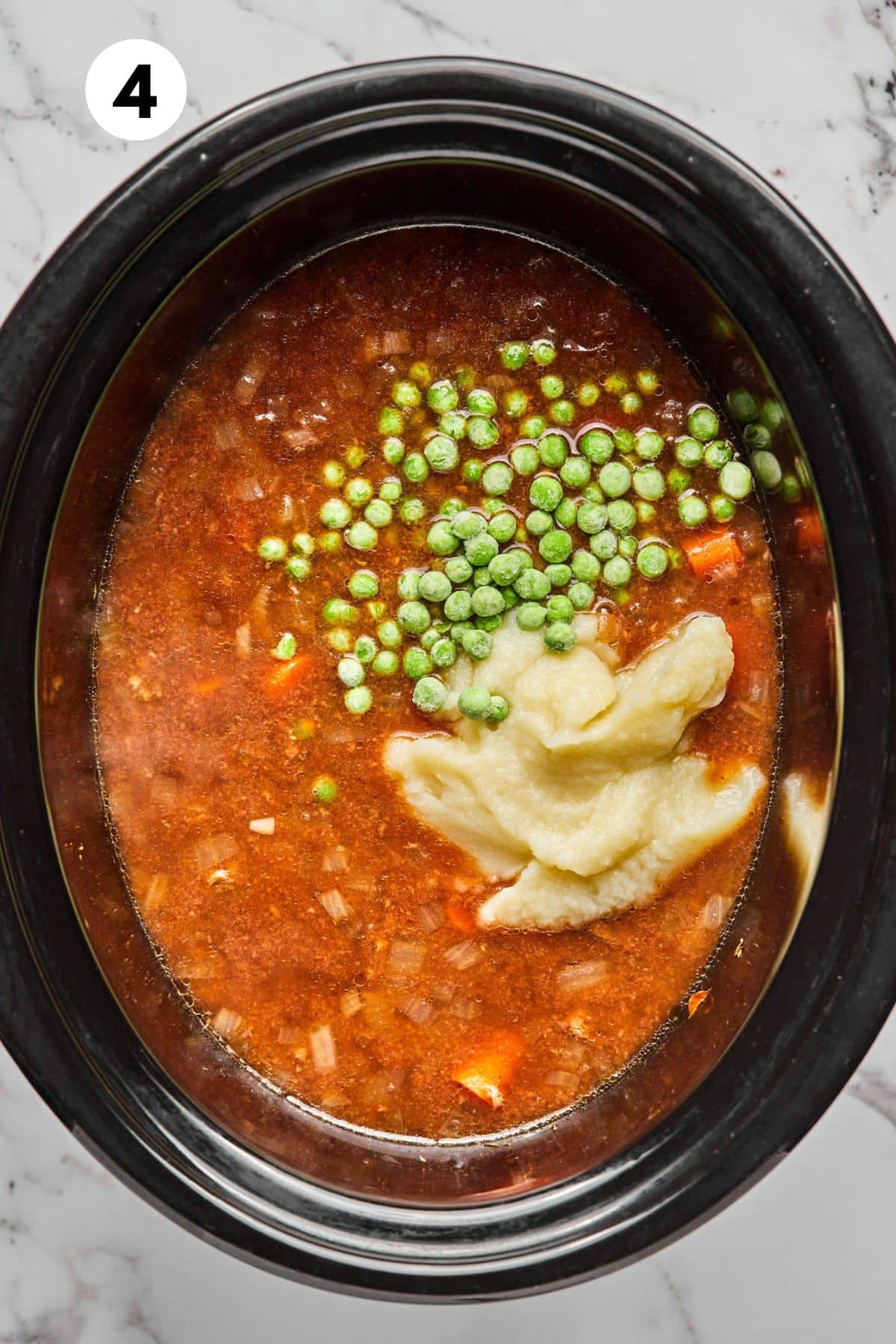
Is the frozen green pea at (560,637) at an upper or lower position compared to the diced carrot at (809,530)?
upper

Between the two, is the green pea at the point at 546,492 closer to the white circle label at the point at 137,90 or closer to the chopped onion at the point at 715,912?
the chopped onion at the point at 715,912

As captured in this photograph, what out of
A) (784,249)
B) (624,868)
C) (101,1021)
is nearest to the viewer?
(784,249)

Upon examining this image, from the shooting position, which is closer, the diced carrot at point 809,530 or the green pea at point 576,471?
the diced carrot at point 809,530

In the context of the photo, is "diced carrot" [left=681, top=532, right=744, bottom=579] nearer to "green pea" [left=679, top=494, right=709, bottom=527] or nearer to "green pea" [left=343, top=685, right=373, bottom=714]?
"green pea" [left=679, top=494, right=709, bottom=527]

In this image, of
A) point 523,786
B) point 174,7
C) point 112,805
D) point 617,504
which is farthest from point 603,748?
point 174,7

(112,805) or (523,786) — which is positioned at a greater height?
(112,805)

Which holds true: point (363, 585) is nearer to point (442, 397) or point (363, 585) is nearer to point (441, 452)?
point (441, 452)

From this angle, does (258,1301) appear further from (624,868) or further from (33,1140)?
(624,868)

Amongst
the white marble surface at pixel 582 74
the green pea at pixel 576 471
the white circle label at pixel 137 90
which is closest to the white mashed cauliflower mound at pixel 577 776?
the green pea at pixel 576 471
